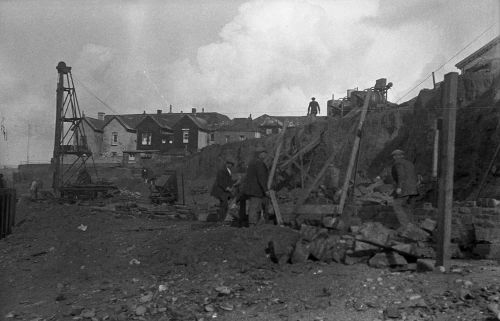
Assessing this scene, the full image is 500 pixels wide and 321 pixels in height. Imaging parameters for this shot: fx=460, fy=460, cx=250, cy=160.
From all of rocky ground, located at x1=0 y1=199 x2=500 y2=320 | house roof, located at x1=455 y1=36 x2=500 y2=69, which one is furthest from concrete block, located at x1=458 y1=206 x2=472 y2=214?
house roof, located at x1=455 y1=36 x2=500 y2=69

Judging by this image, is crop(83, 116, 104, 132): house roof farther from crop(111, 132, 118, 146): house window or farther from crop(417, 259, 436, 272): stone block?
crop(417, 259, 436, 272): stone block

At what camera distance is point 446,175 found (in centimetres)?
609

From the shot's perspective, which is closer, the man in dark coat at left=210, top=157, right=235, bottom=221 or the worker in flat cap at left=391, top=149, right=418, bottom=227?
the worker in flat cap at left=391, top=149, right=418, bottom=227

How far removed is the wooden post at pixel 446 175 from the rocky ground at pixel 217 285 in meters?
0.32

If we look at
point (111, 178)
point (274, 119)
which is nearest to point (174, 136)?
point (274, 119)

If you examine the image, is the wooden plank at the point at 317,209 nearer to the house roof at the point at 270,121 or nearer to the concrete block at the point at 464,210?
the concrete block at the point at 464,210

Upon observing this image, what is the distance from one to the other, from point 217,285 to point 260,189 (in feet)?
12.5

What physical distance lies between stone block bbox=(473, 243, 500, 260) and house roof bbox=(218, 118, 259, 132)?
163 feet

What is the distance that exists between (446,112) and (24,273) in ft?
23.4

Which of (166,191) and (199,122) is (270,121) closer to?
(199,122)

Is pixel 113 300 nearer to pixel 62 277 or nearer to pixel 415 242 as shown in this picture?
pixel 62 277

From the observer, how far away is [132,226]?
1208 cm

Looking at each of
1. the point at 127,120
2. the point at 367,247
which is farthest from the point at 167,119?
the point at 367,247

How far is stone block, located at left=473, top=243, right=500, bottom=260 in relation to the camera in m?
6.87
